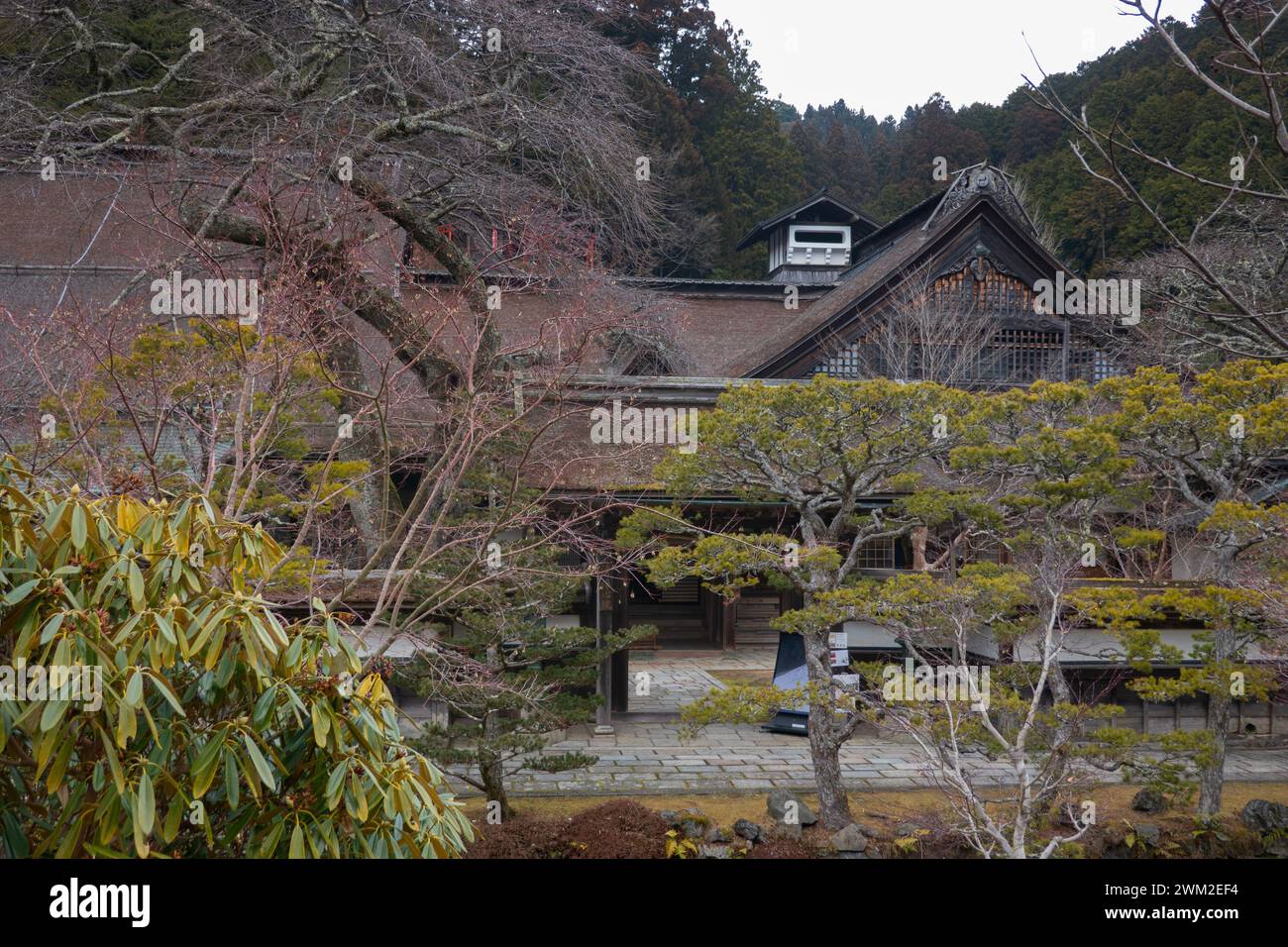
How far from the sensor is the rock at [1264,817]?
9.43 meters

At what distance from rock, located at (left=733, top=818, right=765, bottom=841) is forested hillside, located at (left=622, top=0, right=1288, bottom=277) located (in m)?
15.8

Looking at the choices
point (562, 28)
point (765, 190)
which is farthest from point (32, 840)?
point (765, 190)

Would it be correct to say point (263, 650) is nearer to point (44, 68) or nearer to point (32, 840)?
point (32, 840)

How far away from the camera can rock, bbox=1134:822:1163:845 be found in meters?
9.27

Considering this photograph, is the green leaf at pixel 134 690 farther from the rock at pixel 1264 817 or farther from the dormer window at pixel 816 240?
the dormer window at pixel 816 240

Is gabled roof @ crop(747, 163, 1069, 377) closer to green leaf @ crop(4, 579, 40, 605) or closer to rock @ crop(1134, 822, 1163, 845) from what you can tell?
rock @ crop(1134, 822, 1163, 845)

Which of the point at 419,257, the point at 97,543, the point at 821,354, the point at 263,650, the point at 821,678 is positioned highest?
the point at 419,257

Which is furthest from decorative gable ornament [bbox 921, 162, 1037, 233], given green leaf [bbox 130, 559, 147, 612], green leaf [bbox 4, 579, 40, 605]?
green leaf [bbox 4, 579, 40, 605]

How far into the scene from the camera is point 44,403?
855 centimetres

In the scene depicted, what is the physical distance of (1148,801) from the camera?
399 inches

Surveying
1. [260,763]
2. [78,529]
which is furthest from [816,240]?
[260,763]

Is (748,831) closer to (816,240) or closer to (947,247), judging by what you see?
(947,247)

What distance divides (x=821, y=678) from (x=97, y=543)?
6881mm

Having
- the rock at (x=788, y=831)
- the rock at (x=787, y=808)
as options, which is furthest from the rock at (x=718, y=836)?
the rock at (x=787, y=808)
